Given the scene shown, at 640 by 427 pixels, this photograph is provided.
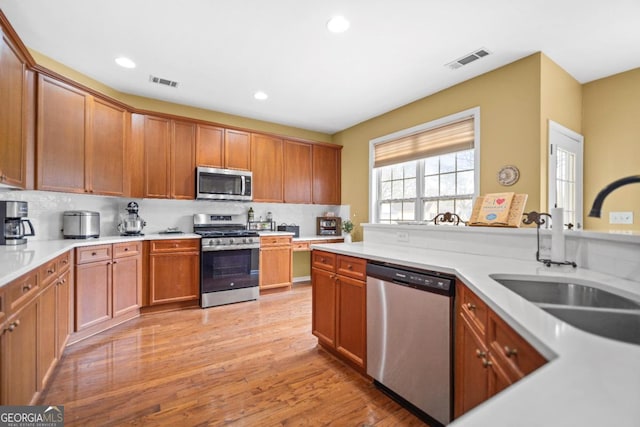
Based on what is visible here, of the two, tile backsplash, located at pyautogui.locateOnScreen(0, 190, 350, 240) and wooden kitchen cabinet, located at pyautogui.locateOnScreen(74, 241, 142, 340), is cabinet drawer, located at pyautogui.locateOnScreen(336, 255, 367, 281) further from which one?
tile backsplash, located at pyautogui.locateOnScreen(0, 190, 350, 240)

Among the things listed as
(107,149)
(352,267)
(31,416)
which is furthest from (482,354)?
(107,149)

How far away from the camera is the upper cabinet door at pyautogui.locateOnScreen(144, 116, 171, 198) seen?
3.64 metres

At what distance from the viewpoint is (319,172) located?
203 inches

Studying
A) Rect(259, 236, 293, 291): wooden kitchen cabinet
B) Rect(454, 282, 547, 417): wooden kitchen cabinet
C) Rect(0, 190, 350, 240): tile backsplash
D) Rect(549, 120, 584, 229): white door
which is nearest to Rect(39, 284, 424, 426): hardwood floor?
Rect(454, 282, 547, 417): wooden kitchen cabinet

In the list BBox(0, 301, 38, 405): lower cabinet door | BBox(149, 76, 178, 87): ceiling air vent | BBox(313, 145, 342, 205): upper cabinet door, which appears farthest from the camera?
BBox(313, 145, 342, 205): upper cabinet door

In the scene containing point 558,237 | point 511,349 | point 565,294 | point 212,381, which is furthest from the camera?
point 212,381

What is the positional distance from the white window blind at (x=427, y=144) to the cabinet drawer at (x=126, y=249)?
346 cm

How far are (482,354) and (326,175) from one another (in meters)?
4.30

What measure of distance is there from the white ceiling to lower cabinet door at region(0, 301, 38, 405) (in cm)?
218

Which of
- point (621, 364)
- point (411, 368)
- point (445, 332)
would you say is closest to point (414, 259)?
point (445, 332)

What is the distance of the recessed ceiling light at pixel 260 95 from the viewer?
3.68m

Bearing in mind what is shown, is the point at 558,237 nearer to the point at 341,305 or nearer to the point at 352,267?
the point at 352,267

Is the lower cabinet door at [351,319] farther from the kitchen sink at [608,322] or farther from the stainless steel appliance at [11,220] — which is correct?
the stainless steel appliance at [11,220]

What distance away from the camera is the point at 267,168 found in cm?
461
